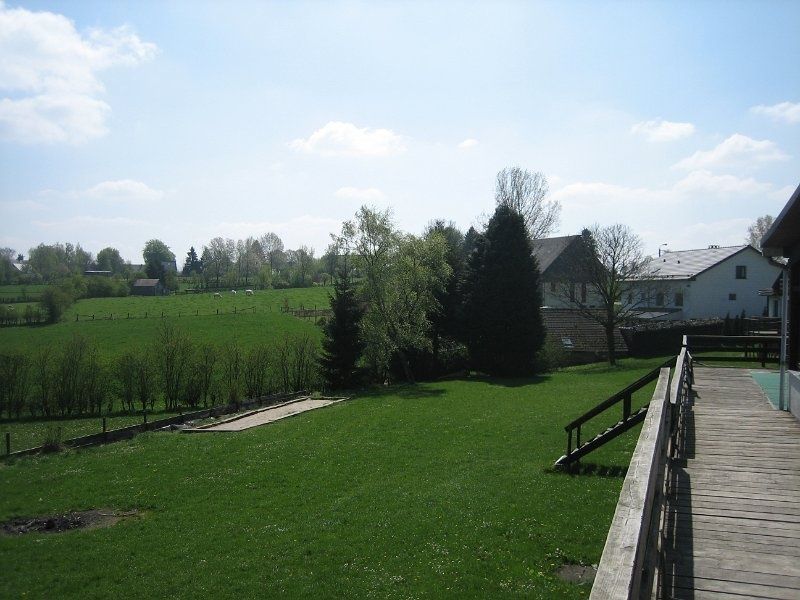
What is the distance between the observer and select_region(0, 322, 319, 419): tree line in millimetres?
31672

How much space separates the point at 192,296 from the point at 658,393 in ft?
199

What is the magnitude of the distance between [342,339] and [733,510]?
31.8 meters

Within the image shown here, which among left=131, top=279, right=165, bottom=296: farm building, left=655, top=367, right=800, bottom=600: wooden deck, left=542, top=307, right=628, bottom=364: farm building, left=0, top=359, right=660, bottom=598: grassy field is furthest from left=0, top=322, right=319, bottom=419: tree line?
left=655, top=367, right=800, bottom=600: wooden deck

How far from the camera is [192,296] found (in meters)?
61.9

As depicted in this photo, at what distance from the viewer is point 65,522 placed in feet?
42.5

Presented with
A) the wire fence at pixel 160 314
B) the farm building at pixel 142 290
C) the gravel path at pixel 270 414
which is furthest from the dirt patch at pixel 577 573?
the farm building at pixel 142 290

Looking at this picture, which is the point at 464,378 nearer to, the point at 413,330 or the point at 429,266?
the point at 413,330

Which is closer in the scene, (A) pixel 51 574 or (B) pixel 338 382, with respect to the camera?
(A) pixel 51 574

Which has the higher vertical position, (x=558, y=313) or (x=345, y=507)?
(x=558, y=313)

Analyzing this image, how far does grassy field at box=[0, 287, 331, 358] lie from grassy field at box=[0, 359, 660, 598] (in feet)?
16.2

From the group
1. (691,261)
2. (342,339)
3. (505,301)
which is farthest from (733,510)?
(691,261)

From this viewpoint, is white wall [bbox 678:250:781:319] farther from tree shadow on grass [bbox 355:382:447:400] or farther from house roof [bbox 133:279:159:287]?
house roof [bbox 133:279:159:287]

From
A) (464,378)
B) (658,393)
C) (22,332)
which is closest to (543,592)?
(658,393)

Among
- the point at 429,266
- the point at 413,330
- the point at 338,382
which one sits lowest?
the point at 338,382
